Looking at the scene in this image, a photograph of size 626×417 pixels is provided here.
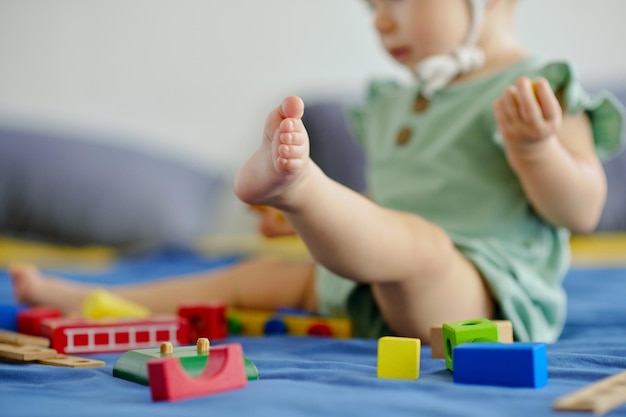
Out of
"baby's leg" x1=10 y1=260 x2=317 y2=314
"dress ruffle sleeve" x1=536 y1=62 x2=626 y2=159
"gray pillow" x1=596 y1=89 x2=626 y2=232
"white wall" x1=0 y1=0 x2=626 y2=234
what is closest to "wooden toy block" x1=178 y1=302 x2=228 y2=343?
"baby's leg" x1=10 y1=260 x2=317 y2=314

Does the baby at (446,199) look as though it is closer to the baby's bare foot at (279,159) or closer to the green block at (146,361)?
the baby's bare foot at (279,159)

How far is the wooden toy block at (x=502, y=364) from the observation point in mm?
626

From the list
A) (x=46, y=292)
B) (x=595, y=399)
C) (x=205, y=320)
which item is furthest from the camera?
(x=46, y=292)

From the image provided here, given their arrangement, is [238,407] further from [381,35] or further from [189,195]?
[189,195]

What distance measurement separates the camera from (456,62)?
1.15 meters

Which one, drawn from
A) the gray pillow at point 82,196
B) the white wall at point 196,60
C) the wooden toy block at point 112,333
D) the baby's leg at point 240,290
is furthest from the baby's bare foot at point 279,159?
the white wall at point 196,60

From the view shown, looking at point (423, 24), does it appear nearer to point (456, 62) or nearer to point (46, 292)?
point (456, 62)

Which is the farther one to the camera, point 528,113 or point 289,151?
point 528,113

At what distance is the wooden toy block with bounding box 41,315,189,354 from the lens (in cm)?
87

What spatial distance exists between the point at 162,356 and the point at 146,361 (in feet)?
0.08

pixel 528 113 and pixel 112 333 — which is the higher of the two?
pixel 528 113

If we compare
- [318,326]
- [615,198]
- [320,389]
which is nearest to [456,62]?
[318,326]

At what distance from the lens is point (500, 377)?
638 millimetres

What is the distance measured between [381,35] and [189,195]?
49.8 inches
